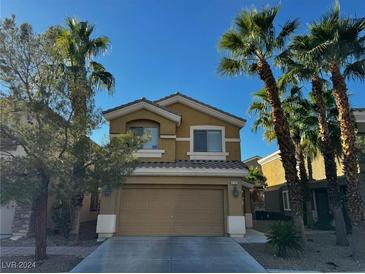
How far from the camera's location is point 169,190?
15688mm

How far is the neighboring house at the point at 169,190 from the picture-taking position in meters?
15.0

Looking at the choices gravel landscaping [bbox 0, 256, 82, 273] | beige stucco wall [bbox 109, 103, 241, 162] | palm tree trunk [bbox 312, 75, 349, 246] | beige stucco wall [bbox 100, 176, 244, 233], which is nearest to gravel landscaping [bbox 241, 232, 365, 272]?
palm tree trunk [bbox 312, 75, 349, 246]

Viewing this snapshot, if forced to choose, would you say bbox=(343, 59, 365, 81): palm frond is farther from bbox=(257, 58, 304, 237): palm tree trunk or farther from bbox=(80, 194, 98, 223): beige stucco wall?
bbox=(80, 194, 98, 223): beige stucco wall

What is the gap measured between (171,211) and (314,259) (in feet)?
24.2

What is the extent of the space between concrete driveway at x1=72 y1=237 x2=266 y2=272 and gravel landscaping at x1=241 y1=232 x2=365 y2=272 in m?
0.55

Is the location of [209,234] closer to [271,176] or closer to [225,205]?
[225,205]

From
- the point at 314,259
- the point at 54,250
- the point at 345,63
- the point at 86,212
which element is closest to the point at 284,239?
the point at 314,259

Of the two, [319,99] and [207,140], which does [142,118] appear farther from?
[319,99]

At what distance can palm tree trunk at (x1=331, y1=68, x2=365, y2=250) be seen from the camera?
10.1m

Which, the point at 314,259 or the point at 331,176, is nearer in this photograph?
the point at 314,259

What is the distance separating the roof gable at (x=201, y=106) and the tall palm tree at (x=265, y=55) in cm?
379

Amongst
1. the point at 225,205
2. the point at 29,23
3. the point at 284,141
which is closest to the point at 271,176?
the point at 225,205

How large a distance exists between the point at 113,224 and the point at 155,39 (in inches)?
375

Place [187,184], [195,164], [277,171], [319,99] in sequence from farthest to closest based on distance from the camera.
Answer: [277,171], [195,164], [187,184], [319,99]
